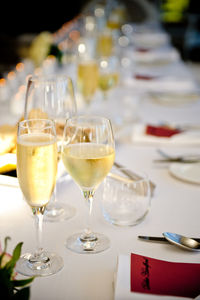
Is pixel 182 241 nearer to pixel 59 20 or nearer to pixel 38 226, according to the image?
pixel 38 226

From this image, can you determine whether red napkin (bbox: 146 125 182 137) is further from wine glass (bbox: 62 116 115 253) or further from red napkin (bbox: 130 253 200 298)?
red napkin (bbox: 130 253 200 298)

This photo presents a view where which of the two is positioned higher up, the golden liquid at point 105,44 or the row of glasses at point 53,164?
the golden liquid at point 105,44

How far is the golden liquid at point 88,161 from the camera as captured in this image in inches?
36.4

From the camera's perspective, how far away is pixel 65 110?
1248 mm

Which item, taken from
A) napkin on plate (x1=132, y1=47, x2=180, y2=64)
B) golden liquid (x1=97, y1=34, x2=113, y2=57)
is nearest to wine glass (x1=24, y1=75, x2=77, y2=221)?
golden liquid (x1=97, y1=34, x2=113, y2=57)

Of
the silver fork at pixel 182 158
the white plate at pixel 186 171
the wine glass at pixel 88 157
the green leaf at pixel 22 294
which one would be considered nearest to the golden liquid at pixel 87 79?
the silver fork at pixel 182 158

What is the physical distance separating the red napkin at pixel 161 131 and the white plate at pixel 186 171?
0.31 meters

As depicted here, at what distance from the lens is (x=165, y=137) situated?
5.52 ft

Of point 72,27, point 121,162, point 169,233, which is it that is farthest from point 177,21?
point 169,233

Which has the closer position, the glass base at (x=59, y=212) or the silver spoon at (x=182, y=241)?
the silver spoon at (x=182, y=241)

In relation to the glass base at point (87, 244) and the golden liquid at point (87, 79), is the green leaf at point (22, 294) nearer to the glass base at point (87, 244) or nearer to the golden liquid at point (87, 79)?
the glass base at point (87, 244)

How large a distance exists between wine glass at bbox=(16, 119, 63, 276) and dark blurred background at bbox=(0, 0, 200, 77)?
18.7 feet

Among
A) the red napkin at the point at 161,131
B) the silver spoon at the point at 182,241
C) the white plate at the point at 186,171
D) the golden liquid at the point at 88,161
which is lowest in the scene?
the silver spoon at the point at 182,241

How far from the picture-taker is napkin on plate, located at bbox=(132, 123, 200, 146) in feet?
5.38
